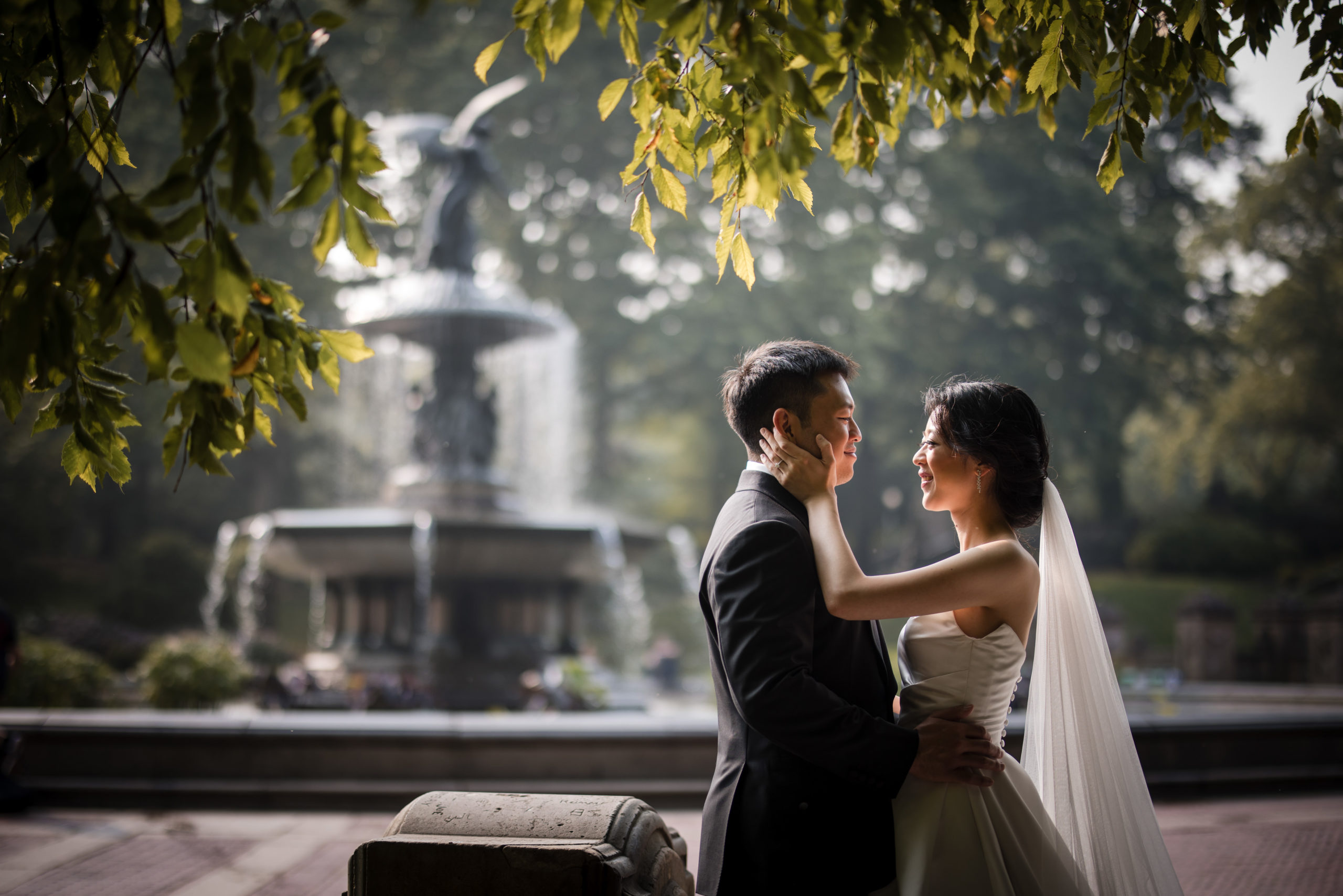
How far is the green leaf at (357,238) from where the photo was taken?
2494 mm

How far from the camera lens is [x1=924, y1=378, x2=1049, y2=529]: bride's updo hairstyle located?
3.34 m

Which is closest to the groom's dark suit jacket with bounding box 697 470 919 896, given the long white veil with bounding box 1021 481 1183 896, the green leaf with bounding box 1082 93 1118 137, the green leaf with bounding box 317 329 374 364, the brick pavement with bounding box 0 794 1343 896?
the long white veil with bounding box 1021 481 1183 896

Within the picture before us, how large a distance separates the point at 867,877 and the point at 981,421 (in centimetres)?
139

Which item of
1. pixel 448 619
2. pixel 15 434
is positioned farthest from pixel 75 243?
pixel 15 434

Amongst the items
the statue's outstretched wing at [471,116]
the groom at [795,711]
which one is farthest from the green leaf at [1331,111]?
the statue's outstretched wing at [471,116]

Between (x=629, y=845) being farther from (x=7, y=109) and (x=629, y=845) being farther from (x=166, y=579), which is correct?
(x=166, y=579)

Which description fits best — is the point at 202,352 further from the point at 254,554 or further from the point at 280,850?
the point at 254,554

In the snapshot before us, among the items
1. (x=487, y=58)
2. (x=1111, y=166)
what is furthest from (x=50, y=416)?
(x=1111, y=166)

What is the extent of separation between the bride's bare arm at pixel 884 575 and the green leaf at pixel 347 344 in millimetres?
1195

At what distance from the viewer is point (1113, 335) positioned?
3328 cm

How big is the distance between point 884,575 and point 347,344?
1674 mm

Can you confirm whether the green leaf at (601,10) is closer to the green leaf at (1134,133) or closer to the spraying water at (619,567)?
the green leaf at (1134,133)

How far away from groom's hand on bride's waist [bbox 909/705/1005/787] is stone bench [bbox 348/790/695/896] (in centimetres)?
76

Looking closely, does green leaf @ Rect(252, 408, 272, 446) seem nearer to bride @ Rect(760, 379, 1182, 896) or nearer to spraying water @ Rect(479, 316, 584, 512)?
bride @ Rect(760, 379, 1182, 896)
